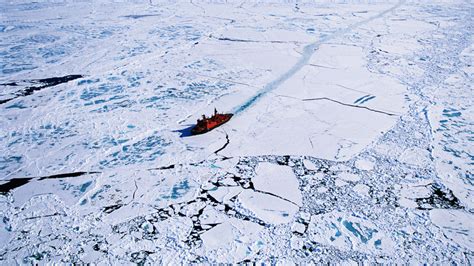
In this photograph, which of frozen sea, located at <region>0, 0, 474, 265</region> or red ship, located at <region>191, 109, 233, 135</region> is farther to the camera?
red ship, located at <region>191, 109, 233, 135</region>

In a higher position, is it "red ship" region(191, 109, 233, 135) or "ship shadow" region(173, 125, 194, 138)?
"red ship" region(191, 109, 233, 135)

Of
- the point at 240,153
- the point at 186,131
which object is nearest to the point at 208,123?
the point at 186,131

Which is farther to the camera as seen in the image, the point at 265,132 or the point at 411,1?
the point at 411,1

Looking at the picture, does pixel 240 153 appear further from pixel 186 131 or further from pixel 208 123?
pixel 186 131

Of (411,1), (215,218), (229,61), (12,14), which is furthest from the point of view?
(411,1)

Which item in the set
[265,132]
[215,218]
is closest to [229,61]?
[265,132]

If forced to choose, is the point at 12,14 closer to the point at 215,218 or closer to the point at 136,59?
the point at 136,59
